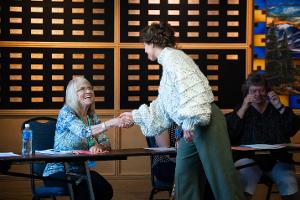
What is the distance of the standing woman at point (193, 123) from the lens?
3566 millimetres

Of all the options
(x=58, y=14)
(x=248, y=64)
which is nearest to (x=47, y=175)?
(x=58, y=14)

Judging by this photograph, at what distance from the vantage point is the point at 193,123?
3549 mm

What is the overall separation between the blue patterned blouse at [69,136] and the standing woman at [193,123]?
81 centimetres

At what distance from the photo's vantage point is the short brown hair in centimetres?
382

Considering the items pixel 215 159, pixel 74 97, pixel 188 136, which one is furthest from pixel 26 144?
pixel 215 159

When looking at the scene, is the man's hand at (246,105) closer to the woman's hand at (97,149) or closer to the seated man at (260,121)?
the seated man at (260,121)

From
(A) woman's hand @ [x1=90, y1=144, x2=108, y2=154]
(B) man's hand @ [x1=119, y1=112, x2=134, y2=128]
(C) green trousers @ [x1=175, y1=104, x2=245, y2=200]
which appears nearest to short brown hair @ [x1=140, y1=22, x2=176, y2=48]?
(C) green trousers @ [x1=175, y1=104, x2=245, y2=200]

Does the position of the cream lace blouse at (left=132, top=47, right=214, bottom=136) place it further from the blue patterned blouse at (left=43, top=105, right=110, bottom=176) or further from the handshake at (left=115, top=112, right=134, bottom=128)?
the blue patterned blouse at (left=43, top=105, right=110, bottom=176)

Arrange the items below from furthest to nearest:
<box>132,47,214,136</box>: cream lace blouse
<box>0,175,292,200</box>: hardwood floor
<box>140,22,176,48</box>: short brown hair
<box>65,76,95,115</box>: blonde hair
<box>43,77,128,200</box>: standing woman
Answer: <box>0,175,292,200</box>: hardwood floor → <box>65,76,95,115</box>: blonde hair → <box>43,77,128,200</box>: standing woman → <box>140,22,176,48</box>: short brown hair → <box>132,47,214,136</box>: cream lace blouse

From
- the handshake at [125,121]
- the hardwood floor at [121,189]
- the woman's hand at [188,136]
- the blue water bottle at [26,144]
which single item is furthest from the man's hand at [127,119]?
the hardwood floor at [121,189]

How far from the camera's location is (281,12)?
652 cm

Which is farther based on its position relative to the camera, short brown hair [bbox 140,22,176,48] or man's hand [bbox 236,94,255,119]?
man's hand [bbox 236,94,255,119]

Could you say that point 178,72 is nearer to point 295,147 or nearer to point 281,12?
point 295,147

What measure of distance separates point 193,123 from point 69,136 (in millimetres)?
1249
